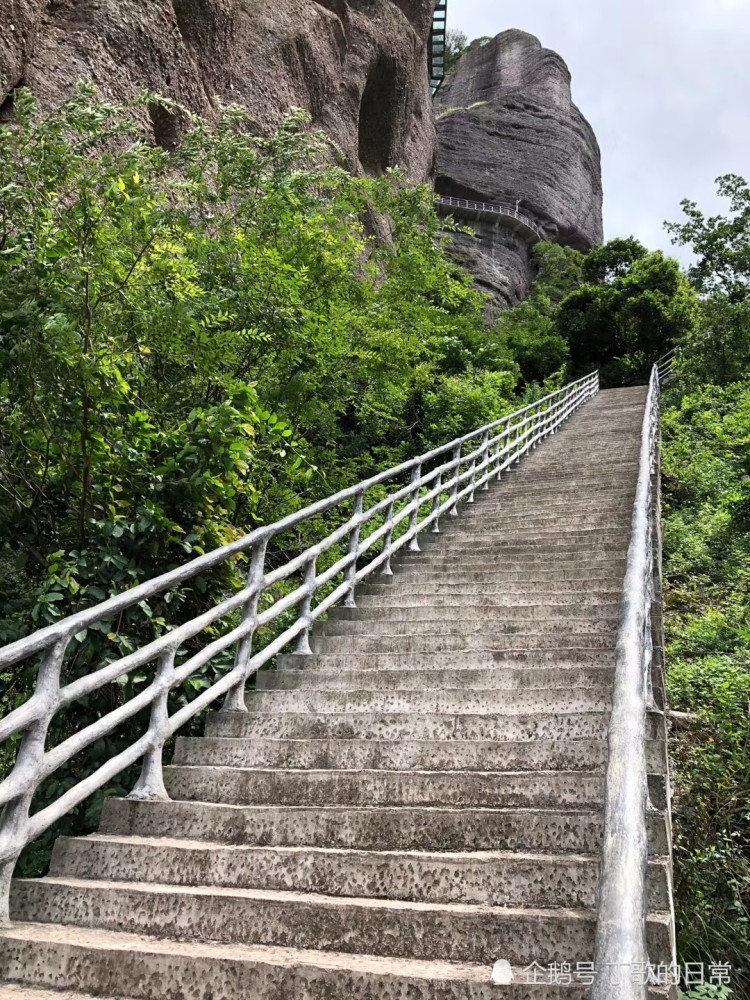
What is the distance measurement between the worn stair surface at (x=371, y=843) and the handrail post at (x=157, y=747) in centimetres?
13

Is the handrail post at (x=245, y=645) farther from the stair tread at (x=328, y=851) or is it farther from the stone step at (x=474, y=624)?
the stone step at (x=474, y=624)

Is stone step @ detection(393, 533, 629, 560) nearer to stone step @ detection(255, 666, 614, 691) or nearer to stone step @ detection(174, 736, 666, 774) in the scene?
stone step @ detection(255, 666, 614, 691)

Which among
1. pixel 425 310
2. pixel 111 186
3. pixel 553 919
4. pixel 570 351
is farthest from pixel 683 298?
pixel 553 919

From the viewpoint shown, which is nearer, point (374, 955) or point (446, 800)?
point (374, 955)

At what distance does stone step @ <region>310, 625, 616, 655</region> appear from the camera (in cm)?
521

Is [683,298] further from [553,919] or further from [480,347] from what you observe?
[553,919]

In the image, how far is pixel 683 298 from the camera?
2919 centimetres

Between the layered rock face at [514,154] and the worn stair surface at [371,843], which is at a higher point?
the layered rock face at [514,154]

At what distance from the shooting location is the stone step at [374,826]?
119 inches

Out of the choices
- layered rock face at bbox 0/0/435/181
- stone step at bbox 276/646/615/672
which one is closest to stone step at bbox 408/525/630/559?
stone step at bbox 276/646/615/672

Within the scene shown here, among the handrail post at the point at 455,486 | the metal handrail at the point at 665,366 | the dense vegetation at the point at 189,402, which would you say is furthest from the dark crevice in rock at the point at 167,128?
the metal handrail at the point at 665,366

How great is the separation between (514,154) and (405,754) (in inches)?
2074

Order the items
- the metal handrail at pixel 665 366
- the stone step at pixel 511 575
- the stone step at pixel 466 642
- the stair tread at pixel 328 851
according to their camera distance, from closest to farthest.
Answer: the stair tread at pixel 328 851 < the stone step at pixel 466 642 < the stone step at pixel 511 575 < the metal handrail at pixel 665 366

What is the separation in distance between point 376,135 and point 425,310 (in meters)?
15.2
